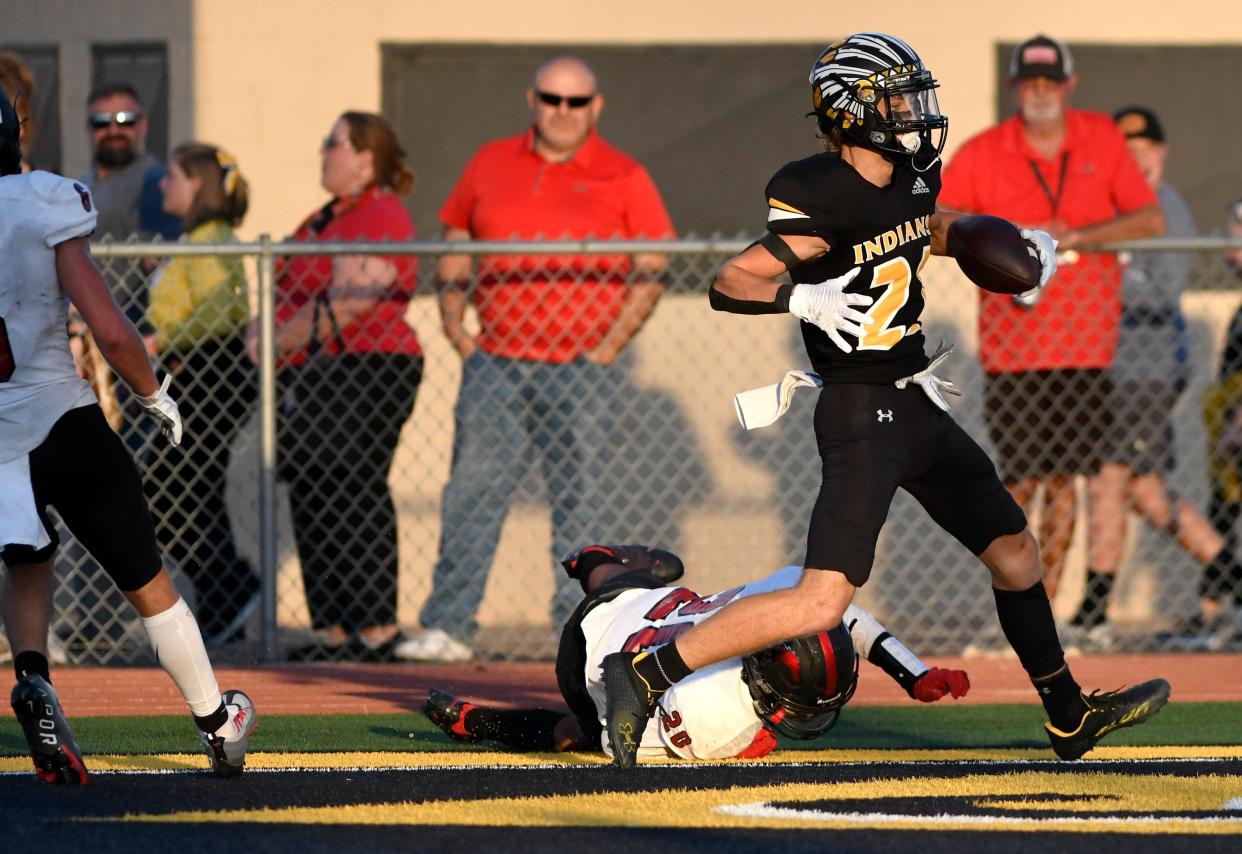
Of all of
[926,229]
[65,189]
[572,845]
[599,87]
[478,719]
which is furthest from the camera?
[599,87]

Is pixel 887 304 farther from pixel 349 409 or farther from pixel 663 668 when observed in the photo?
pixel 349 409

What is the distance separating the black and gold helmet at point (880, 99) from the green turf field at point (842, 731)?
173 centimetres

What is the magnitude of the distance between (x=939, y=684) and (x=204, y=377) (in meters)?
4.29

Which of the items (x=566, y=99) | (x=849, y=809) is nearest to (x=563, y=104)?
(x=566, y=99)

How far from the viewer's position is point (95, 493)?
15.8 feet

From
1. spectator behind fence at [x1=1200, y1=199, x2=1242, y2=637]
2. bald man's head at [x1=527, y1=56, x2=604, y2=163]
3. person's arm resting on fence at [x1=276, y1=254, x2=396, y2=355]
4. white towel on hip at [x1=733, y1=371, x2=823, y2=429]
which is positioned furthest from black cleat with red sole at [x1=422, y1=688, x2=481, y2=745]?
spectator behind fence at [x1=1200, y1=199, x2=1242, y2=637]

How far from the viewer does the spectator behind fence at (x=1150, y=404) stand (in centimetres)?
906

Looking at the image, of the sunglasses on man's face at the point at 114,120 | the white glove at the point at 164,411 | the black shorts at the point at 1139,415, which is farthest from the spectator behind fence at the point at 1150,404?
the white glove at the point at 164,411

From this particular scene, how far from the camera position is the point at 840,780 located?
4.93m

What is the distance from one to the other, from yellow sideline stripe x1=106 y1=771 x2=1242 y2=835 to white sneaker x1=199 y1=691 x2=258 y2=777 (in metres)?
0.53

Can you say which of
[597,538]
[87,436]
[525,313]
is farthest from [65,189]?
[597,538]

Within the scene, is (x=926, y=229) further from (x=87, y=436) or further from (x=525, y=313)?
(x=525, y=313)

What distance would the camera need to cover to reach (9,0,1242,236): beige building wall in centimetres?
1055

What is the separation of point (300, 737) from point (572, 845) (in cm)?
223
